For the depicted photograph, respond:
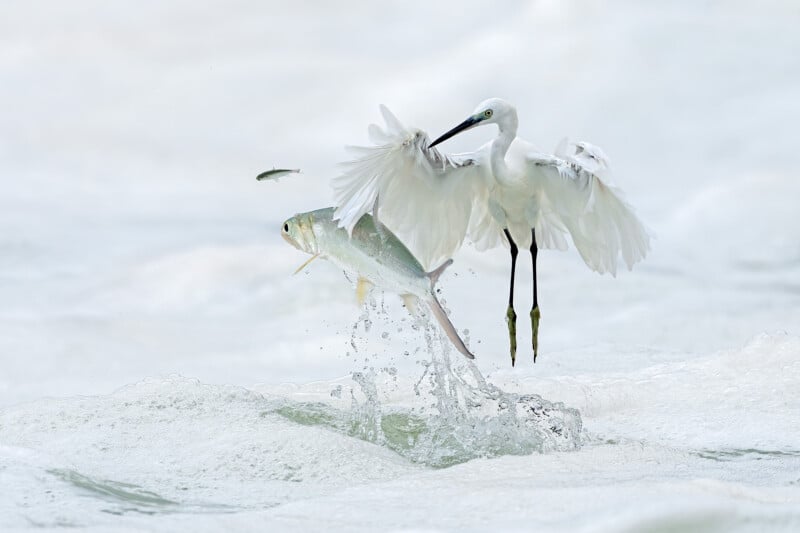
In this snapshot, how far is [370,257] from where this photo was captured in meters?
4.28

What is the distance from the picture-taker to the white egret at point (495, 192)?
5.13 m

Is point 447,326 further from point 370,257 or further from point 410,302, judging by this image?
point 370,257

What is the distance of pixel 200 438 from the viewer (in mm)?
4859

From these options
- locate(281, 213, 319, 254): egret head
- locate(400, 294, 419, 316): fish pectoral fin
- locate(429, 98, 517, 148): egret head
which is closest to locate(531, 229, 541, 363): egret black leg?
locate(429, 98, 517, 148): egret head

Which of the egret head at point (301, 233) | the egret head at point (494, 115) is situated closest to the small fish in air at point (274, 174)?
the egret head at point (301, 233)

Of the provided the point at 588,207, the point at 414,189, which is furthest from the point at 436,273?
the point at 588,207

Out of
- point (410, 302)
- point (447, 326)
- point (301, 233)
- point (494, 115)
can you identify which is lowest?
point (447, 326)

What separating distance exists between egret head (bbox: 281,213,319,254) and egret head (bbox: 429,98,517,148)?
1.51 metres

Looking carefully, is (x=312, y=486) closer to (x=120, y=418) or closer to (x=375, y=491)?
(x=375, y=491)

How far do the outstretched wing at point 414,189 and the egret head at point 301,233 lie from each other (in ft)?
0.56

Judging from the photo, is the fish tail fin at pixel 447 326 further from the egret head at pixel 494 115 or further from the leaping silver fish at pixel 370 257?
the egret head at pixel 494 115

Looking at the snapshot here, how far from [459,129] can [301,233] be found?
1.46 metres

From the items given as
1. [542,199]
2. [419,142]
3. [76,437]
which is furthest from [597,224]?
[76,437]

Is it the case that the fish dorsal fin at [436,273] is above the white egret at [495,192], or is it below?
below
